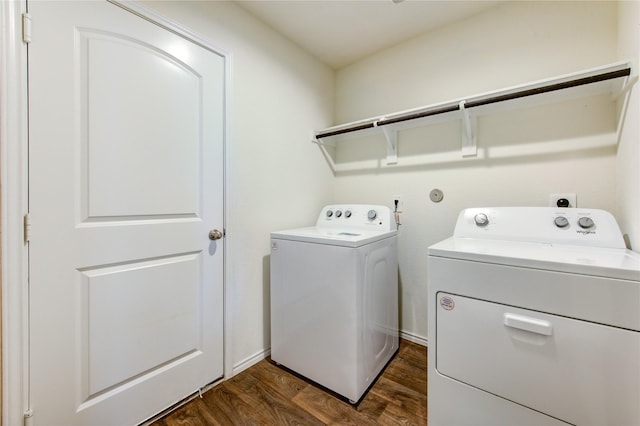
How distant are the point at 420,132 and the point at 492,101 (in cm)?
52

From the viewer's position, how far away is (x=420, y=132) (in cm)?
193

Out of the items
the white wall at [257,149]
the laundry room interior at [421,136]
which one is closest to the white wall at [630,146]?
the laundry room interior at [421,136]

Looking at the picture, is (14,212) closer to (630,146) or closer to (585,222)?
(585,222)

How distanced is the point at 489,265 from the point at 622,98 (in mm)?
1135

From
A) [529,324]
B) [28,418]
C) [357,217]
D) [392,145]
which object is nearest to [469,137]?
[392,145]

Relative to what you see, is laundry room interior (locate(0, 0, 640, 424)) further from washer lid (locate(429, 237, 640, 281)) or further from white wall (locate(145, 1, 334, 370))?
washer lid (locate(429, 237, 640, 281))

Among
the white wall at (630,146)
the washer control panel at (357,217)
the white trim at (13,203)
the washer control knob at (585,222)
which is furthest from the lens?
the washer control panel at (357,217)

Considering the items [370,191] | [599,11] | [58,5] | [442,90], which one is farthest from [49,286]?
[599,11]

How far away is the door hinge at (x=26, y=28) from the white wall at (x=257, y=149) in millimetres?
525

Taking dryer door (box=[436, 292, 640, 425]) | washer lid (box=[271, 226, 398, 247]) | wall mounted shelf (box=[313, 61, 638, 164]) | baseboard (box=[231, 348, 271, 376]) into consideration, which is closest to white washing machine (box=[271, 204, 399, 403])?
washer lid (box=[271, 226, 398, 247])

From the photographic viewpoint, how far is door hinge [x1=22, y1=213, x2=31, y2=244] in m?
0.95

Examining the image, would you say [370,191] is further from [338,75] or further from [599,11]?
[599,11]

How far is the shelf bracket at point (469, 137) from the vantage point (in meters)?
1.67

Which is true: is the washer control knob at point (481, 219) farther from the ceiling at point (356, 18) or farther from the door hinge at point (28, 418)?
the door hinge at point (28, 418)
